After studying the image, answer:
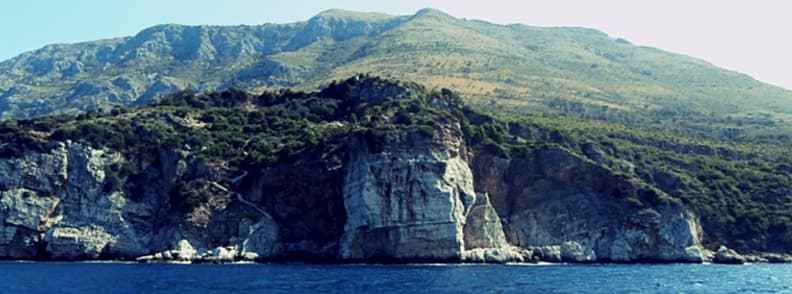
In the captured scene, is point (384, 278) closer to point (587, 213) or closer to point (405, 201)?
point (405, 201)

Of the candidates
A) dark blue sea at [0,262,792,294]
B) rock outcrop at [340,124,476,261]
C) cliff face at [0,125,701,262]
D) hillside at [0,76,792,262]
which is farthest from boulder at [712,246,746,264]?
rock outcrop at [340,124,476,261]

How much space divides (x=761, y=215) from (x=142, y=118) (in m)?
81.5

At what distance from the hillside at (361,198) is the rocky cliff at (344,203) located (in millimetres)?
166

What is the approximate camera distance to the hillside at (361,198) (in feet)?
304

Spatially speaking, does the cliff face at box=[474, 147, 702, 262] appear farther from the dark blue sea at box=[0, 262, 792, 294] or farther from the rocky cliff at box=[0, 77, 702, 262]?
the dark blue sea at box=[0, 262, 792, 294]

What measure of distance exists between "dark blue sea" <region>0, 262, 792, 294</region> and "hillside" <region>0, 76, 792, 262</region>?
572cm

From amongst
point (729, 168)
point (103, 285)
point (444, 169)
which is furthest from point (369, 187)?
point (729, 168)

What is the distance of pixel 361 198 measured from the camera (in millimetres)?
91750

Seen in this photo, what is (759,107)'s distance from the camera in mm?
190625

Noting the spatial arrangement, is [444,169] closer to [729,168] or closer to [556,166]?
[556,166]

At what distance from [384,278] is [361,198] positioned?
21.5 m

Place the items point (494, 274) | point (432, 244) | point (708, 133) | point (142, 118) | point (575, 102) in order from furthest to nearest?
point (575, 102) → point (708, 133) → point (142, 118) → point (432, 244) → point (494, 274)

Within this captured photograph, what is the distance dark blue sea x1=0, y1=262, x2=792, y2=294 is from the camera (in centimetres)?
6241

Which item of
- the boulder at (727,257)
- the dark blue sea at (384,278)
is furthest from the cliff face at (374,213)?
the dark blue sea at (384,278)
